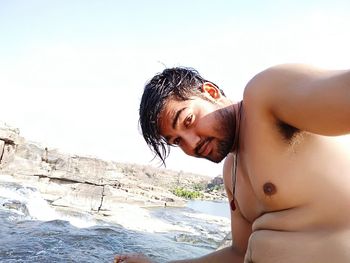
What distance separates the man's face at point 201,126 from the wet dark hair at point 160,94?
4 cm

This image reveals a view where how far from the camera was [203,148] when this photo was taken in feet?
5.80

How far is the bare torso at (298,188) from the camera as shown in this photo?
54.8 inches

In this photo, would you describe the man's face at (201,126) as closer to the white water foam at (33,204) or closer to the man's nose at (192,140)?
the man's nose at (192,140)

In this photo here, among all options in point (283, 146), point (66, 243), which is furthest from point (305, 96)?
point (66, 243)

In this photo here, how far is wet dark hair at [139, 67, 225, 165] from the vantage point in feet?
6.03

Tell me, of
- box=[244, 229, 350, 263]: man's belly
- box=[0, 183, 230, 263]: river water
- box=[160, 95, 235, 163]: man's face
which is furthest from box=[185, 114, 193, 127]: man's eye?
box=[0, 183, 230, 263]: river water

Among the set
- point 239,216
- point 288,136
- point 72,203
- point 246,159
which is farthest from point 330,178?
point 72,203

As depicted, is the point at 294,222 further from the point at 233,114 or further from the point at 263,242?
the point at 233,114

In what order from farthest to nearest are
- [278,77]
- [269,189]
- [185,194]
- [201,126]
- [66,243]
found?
[185,194], [66,243], [201,126], [269,189], [278,77]

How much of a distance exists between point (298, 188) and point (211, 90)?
2.42 ft

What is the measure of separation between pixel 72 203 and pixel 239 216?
11836mm

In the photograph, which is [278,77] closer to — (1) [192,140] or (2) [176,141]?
A: (1) [192,140]

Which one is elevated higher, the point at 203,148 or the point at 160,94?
the point at 160,94

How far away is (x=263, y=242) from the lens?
1551 millimetres
